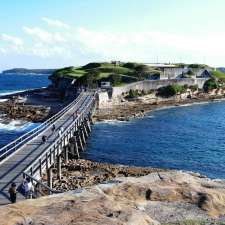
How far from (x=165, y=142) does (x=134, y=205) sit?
4019 cm

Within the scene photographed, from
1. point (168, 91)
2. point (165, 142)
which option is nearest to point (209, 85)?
point (168, 91)

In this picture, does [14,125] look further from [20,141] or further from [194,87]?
[194,87]

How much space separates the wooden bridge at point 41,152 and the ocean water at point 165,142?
2217 millimetres

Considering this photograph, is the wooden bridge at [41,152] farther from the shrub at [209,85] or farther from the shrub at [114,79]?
the shrub at [209,85]

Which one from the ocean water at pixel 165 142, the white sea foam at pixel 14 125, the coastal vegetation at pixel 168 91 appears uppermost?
the coastal vegetation at pixel 168 91

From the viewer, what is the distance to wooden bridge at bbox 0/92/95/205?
27.8 meters

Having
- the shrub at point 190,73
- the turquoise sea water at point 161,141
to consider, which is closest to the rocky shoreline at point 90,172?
the turquoise sea water at point 161,141

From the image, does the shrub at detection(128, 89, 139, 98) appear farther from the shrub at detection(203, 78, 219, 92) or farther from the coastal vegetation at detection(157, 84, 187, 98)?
the shrub at detection(203, 78, 219, 92)

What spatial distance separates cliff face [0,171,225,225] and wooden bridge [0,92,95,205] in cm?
470

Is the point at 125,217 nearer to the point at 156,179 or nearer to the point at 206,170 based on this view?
the point at 156,179

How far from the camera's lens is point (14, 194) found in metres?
23.1

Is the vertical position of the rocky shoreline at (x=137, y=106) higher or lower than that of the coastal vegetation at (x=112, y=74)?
lower

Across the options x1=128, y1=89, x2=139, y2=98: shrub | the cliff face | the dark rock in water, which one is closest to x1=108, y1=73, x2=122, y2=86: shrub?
x1=128, y1=89, x2=139, y2=98: shrub

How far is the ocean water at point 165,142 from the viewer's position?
159 feet
